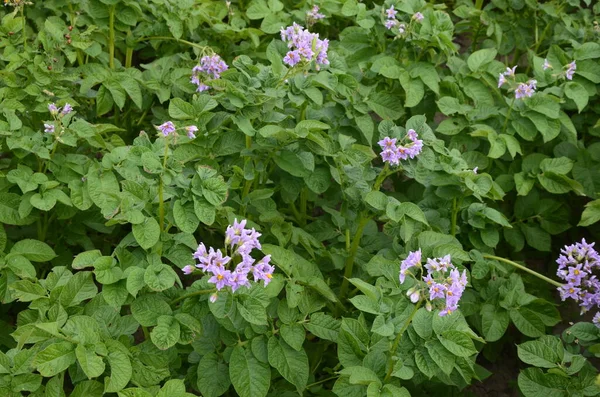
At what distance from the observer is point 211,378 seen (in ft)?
7.57

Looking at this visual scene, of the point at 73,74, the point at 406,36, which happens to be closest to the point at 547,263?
the point at 406,36

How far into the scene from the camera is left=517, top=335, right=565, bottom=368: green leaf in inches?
94.0

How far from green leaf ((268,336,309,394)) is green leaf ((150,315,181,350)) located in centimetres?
30

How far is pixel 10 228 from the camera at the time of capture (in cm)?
301

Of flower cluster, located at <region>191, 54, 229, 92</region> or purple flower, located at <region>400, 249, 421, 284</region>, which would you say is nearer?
purple flower, located at <region>400, 249, 421, 284</region>

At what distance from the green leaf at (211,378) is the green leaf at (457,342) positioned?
2.15ft

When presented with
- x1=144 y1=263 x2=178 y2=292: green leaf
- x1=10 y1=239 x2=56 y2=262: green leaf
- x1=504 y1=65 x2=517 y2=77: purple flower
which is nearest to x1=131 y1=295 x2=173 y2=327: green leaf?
x1=144 y1=263 x2=178 y2=292: green leaf

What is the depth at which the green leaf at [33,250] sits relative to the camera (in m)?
2.58

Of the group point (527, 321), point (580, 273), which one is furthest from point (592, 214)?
point (527, 321)

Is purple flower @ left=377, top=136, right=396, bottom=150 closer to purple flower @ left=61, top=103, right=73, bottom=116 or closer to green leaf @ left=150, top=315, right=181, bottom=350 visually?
green leaf @ left=150, top=315, right=181, bottom=350

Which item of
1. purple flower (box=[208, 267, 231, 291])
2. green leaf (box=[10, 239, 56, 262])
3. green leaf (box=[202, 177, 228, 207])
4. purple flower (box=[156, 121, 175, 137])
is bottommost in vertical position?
green leaf (box=[10, 239, 56, 262])

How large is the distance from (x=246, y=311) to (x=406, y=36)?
1515mm

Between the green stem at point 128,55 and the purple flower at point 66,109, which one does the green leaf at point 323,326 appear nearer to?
the purple flower at point 66,109

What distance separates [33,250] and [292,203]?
929 millimetres
